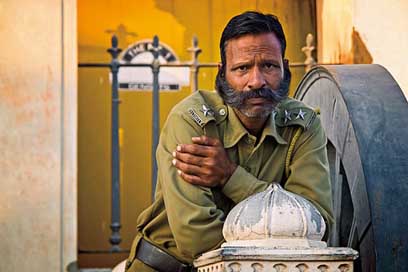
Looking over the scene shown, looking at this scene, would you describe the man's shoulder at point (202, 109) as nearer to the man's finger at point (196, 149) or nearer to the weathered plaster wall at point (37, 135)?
the man's finger at point (196, 149)

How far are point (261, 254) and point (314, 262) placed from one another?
0.53 ft

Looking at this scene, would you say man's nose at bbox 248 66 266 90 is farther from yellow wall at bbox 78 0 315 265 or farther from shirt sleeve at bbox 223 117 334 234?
yellow wall at bbox 78 0 315 265

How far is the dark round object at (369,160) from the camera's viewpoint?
4742 mm

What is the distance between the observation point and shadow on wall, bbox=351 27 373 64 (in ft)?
28.2

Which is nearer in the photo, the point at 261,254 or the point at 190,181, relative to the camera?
the point at 261,254

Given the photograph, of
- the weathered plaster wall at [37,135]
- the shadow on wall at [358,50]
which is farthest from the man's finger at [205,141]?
the shadow on wall at [358,50]

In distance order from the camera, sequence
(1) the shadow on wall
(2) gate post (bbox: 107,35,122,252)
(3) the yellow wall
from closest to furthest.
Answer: (2) gate post (bbox: 107,35,122,252)
(1) the shadow on wall
(3) the yellow wall

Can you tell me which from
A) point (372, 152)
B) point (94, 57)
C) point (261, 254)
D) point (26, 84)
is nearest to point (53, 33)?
point (26, 84)

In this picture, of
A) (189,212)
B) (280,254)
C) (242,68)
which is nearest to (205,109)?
(242,68)

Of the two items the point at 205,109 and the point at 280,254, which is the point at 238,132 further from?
the point at 280,254

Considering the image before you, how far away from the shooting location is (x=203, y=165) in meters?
4.61

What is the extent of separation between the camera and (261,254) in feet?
12.4

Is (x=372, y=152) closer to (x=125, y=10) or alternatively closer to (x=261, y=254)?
(x=261, y=254)

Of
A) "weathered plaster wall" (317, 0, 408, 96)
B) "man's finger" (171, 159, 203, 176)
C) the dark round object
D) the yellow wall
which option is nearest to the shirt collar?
"man's finger" (171, 159, 203, 176)
